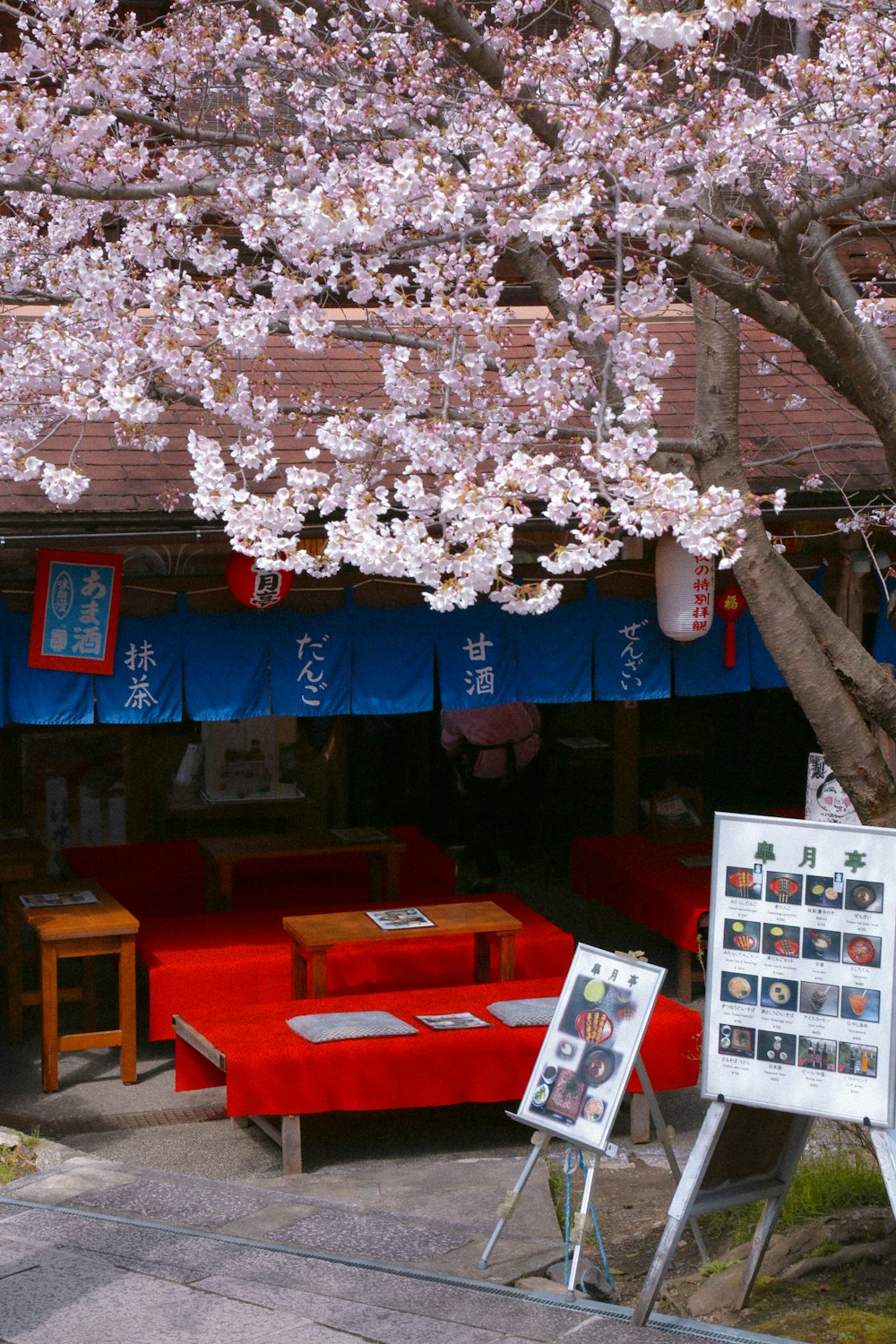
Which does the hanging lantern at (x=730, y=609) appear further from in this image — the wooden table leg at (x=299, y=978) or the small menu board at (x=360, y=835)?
the wooden table leg at (x=299, y=978)

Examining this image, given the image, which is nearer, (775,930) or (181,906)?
(775,930)

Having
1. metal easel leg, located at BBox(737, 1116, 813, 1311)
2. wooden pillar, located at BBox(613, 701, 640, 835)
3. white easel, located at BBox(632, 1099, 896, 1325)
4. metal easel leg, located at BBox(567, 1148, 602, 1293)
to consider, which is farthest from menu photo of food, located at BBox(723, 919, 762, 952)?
wooden pillar, located at BBox(613, 701, 640, 835)

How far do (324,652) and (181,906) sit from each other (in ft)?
9.29

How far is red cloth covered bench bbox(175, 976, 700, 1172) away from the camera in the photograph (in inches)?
316

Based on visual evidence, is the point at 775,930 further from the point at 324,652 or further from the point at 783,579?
the point at 324,652

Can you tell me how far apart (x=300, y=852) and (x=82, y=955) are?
2.08m

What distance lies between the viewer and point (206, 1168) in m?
8.20

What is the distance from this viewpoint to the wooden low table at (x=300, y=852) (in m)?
11.0

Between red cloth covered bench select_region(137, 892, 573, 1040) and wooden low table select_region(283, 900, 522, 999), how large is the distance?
12cm

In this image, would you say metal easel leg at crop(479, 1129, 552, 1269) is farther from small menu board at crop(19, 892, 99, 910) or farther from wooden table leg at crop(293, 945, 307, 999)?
small menu board at crop(19, 892, 99, 910)

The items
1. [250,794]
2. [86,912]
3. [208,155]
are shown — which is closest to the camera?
[208,155]

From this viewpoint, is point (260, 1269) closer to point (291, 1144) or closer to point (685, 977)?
point (291, 1144)

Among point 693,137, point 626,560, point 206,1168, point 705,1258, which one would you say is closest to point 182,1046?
point 206,1168

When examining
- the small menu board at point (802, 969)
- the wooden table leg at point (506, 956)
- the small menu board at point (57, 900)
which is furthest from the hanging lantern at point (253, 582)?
the small menu board at point (802, 969)
